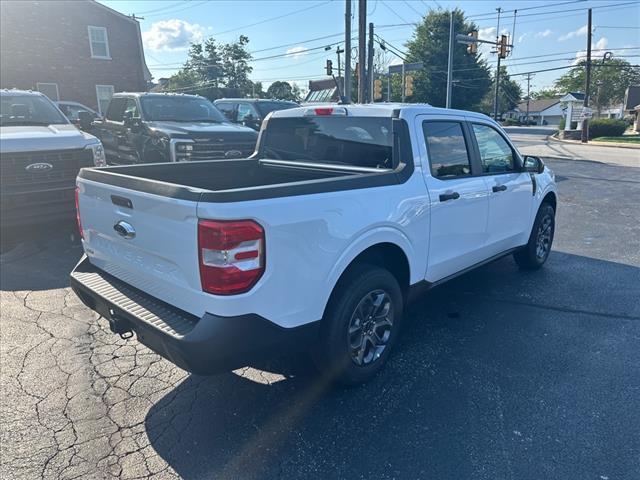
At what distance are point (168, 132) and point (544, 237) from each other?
634 cm

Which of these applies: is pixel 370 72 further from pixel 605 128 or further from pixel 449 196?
pixel 605 128

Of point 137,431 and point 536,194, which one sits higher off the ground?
point 536,194

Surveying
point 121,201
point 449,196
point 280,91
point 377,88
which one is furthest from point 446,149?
point 280,91

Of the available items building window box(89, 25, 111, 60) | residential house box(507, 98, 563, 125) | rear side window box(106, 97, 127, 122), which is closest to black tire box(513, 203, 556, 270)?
rear side window box(106, 97, 127, 122)

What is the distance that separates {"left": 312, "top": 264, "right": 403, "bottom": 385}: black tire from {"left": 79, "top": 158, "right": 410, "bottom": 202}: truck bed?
0.63 m

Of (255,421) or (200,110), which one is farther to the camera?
(200,110)

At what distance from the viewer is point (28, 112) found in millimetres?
7918

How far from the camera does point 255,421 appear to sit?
9.65 ft

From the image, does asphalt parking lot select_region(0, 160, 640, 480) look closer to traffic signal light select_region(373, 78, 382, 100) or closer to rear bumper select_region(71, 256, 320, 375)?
rear bumper select_region(71, 256, 320, 375)

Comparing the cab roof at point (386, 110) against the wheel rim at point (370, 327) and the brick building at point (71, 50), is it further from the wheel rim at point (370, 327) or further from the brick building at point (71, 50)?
the brick building at point (71, 50)

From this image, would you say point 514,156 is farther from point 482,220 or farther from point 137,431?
point 137,431

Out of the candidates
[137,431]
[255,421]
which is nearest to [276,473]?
[255,421]

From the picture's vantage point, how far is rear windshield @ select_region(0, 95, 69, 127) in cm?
767

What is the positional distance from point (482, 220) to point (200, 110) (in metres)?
7.42
